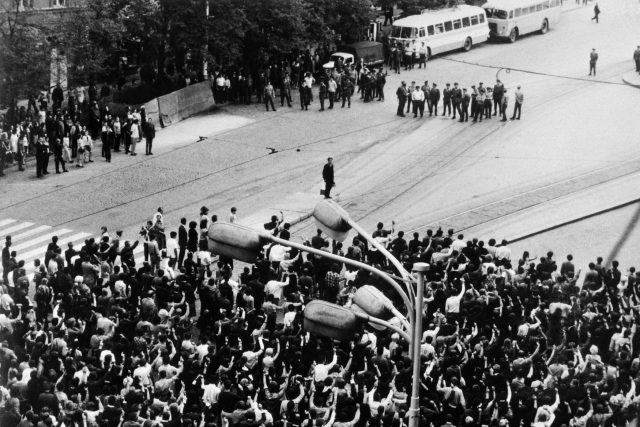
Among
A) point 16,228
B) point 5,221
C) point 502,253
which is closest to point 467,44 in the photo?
point 5,221

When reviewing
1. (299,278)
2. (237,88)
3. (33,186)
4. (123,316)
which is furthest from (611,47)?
(123,316)

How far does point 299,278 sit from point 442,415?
7.26 m

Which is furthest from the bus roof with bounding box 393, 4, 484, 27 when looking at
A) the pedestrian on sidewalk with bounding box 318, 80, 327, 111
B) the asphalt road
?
the pedestrian on sidewalk with bounding box 318, 80, 327, 111

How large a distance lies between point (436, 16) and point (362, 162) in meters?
17.8

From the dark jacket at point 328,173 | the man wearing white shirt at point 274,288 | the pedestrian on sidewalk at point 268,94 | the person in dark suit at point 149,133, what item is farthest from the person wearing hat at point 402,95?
the man wearing white shirt at point 274,288

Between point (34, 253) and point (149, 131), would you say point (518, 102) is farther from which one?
point (34, 253)

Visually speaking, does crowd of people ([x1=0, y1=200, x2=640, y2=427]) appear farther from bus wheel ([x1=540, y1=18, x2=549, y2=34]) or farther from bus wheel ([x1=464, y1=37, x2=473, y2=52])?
bus wheel ([x1=540, y1=18, x2=549, y2=34])

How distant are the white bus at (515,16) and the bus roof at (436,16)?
1.64m

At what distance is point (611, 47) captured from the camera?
60.2 meters

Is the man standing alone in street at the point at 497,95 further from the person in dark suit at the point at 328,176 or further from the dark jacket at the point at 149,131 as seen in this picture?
Result: the dark jacket at the point at 149,131

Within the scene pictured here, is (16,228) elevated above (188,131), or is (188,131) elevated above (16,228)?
(188,131)

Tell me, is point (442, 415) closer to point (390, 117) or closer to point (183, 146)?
point (183, 146)

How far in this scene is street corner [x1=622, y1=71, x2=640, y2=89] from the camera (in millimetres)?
52237

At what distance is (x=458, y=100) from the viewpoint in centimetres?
4631
